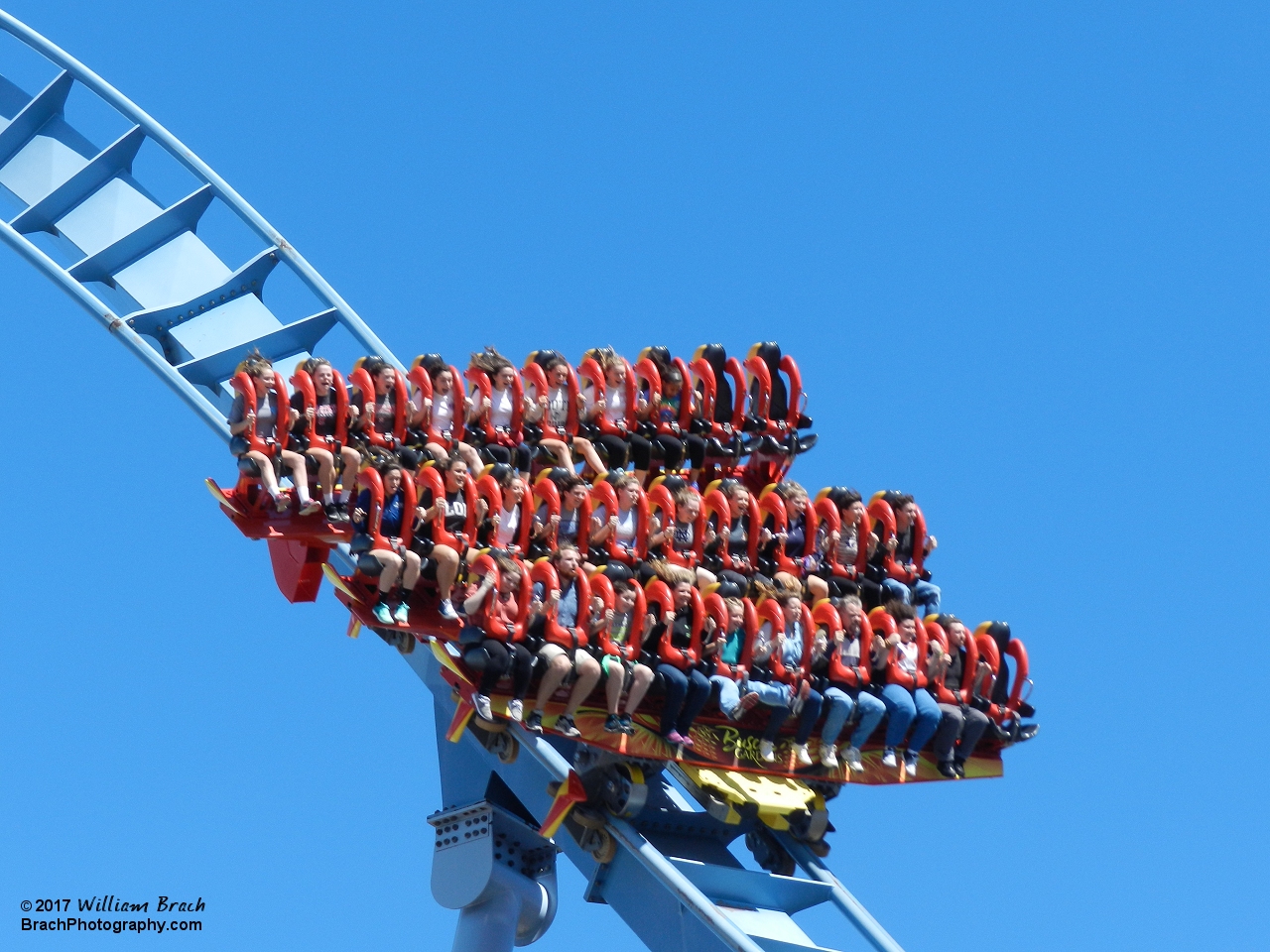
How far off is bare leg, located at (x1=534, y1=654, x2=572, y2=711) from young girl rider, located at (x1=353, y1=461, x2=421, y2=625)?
2.76 ft

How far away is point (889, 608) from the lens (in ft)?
56.6

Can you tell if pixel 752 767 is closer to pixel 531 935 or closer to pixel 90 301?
pixel 531 935

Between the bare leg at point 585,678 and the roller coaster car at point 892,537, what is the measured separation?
10.2ft

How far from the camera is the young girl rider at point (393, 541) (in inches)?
603

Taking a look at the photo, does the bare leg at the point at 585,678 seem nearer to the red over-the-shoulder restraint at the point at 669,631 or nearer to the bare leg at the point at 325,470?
the red over-the-shoulder restraint at the point at 669,631

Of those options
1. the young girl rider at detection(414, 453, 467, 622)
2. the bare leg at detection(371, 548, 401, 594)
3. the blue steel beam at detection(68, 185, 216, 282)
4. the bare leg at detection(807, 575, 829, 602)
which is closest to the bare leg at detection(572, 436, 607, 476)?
the bare leg at detection(807, 575, 829, 602)

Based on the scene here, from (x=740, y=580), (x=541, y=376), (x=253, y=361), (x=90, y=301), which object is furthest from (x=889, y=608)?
(x=90, y=301)

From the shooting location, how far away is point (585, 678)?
15406mm

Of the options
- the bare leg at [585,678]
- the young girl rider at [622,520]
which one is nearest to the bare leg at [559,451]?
the young girl rider at [622,520]

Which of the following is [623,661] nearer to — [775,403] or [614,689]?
[614,689]

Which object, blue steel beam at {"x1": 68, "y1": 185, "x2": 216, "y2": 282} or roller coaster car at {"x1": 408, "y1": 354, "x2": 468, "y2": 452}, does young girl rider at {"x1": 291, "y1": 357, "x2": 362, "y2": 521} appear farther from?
blue steel beam at {"x1": 68, "y1": 185, "x2": 216, "y2": 282}

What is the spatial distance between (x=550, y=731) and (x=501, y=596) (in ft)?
2.84

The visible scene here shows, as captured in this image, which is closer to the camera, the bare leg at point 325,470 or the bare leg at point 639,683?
the bare leg at point 639,683

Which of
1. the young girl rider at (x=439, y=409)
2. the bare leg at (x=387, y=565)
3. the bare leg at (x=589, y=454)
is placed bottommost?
the bare leg at (x=387, y=565)
